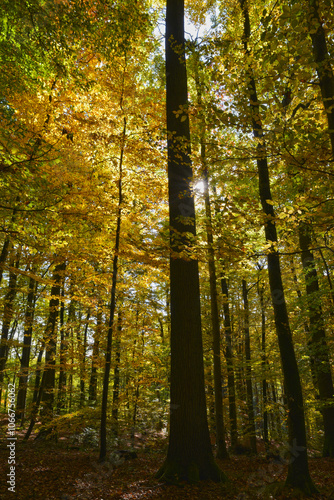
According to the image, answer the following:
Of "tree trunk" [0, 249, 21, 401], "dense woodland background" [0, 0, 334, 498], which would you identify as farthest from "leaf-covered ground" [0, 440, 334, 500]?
"tree trunk" [0, 249, 21, 401]

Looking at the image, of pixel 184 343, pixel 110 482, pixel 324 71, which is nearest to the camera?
pixel 324 71

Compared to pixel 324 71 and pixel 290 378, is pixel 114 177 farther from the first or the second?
pixel 290 378

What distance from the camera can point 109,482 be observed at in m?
5.57

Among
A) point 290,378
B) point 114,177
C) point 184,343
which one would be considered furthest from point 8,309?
point 290,378

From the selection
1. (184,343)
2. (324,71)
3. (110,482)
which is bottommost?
(110,482)

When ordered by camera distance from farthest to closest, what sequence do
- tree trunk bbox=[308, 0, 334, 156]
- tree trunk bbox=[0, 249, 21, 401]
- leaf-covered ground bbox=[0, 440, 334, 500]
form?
tree trunk bbox=[0, 249, 21, 401]
leaf-covered ground bbox=[0, 440, 334, 500]
tree trunk bbox=[308, 0, 334, 156]

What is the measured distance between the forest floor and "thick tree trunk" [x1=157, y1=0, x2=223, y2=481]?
1.02ft

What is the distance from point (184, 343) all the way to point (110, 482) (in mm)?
3149

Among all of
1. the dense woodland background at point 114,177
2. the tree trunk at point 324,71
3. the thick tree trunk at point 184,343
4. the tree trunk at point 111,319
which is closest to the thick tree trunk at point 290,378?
the dense woodland background at point 114,177

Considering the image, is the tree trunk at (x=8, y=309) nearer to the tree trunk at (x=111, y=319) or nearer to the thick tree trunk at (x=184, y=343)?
the tree trunk at (x=111, y=319)

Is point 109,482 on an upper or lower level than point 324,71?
lower

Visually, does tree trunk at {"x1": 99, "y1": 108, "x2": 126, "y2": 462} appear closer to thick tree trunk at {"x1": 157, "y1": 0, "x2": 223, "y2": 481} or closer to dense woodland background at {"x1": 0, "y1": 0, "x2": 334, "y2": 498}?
dense woodland background at {"x1": 0, "y1": 0, "x2": 334, "y2": 498}

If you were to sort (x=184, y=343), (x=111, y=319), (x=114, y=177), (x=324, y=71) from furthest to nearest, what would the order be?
(x=114, y=177) < (x=111, y=319) < (x=184, y=343) < (x=324, y=71)

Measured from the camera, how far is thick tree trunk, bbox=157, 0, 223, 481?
472 centimetres
